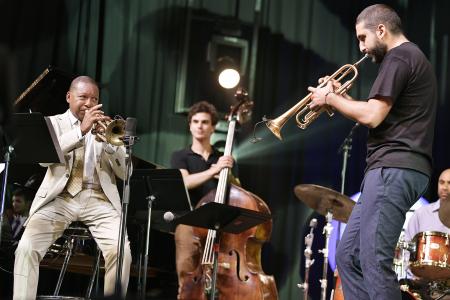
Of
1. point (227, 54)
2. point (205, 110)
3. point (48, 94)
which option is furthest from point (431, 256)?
point (48, 94)

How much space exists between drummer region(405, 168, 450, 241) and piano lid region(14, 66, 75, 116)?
3.49 meters

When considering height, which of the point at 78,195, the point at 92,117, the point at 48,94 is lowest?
the point at 78,195

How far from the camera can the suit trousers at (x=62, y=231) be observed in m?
5.25

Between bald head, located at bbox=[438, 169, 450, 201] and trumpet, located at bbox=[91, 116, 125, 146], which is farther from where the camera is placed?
bald head, located at bbox=[438, 169, 450, 201]

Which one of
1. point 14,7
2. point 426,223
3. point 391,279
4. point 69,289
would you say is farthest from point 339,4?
point 391,279

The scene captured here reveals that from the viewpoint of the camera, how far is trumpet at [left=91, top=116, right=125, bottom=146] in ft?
17.3

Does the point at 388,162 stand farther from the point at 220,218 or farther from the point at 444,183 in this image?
the point at 444,183

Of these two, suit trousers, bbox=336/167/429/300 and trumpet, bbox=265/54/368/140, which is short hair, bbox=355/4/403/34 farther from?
suit trousers, bbox=336/167/429/300

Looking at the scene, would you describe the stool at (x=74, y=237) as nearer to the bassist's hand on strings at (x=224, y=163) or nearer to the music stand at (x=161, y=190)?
the music stand at (x=161, y=190)

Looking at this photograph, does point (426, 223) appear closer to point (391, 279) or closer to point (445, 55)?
point (445, 55)

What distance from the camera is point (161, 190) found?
220 inches

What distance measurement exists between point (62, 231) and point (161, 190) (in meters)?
0.75

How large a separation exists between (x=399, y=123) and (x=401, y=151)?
0.16m

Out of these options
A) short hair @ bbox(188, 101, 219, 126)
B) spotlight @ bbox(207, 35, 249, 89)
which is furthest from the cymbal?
spotlight @ bbox(207, 35, 249, 89)
